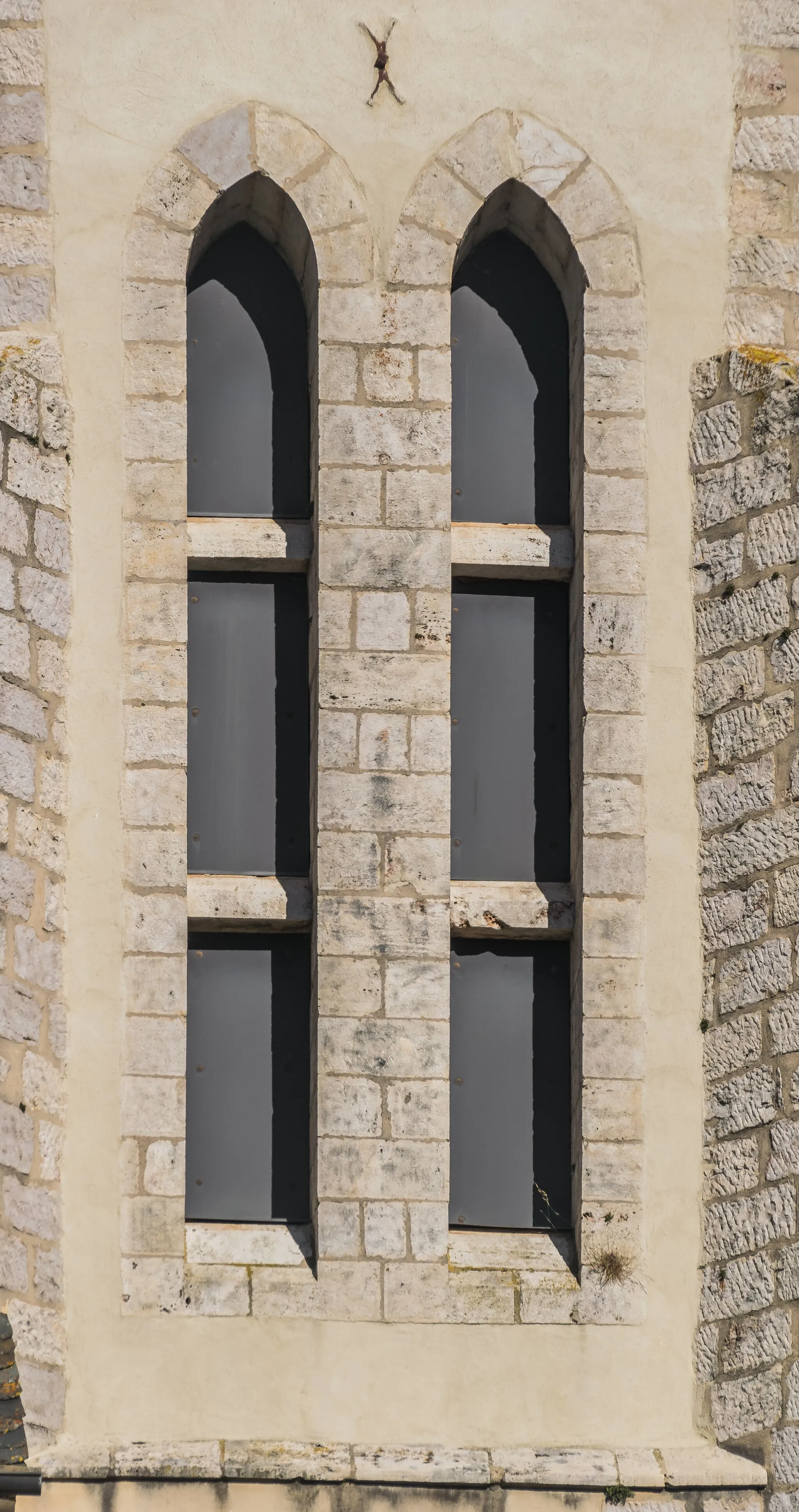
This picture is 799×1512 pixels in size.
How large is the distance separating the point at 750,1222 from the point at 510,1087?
2.99 feet

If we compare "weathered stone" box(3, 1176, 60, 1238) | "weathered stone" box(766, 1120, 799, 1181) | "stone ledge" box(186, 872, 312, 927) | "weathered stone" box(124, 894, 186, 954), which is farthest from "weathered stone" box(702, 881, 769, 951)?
"weathered stone" box(3, 1176, 60, 1238)

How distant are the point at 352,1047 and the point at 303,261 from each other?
2.72 m

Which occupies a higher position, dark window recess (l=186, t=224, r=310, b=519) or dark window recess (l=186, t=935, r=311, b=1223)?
dark window recess (l=186, t=224, r=310, b=519)

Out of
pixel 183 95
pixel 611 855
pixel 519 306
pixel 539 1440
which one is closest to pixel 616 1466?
pixel 539 1440

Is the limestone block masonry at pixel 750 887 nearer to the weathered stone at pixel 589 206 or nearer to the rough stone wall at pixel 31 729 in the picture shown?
the weathered stone at pixel 589 206

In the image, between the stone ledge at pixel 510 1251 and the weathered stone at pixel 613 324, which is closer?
the stone ledge at pixel 510 1251

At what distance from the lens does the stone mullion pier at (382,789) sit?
6.41 metres

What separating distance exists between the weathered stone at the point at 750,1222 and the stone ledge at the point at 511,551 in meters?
2.19

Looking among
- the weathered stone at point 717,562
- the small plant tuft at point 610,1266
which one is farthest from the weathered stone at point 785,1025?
the weathered stone at point 717,562

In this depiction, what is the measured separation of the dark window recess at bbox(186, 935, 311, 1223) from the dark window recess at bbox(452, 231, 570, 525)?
5.59 ft

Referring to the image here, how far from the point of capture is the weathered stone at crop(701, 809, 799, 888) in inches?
253

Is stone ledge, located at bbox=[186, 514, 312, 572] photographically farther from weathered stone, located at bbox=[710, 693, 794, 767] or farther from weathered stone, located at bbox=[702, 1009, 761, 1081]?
weathered stone, located at bbox=[702, 1009, 761, 1081]

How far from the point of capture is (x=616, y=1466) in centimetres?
624

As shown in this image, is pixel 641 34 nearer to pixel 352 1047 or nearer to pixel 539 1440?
pixel 352 1047
